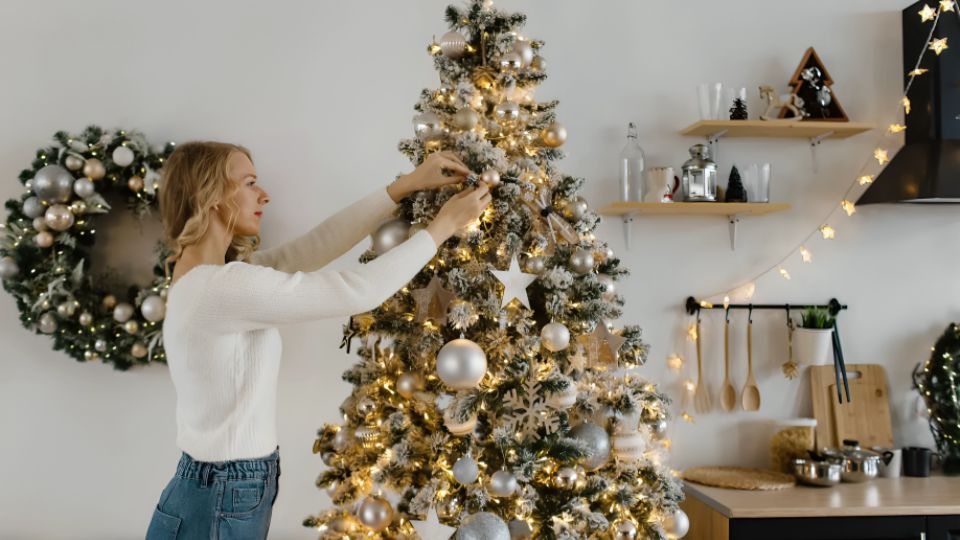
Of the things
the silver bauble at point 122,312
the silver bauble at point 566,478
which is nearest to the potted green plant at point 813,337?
the silver bauble at point 566,478

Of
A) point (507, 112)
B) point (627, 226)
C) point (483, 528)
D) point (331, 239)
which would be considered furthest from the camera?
point (627, 226)

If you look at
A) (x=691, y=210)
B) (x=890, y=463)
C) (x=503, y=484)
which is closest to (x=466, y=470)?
(x=503, y=484)

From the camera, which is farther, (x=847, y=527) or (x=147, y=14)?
(x=147, y=14)

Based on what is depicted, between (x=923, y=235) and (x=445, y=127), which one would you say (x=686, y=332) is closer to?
(x=923, y=235)

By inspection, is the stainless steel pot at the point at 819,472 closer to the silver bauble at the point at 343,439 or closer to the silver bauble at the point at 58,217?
the silver bauble at the point at 343,439

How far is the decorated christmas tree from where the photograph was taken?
1.46m

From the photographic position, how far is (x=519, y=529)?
144cm

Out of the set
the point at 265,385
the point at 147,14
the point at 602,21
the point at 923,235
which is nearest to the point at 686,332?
the point at 923,235

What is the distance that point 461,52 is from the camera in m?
1.62

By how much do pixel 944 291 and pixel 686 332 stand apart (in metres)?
0.99

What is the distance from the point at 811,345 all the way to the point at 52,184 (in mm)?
2503

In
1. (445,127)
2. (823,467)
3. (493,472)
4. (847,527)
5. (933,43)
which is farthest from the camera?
(933,43)

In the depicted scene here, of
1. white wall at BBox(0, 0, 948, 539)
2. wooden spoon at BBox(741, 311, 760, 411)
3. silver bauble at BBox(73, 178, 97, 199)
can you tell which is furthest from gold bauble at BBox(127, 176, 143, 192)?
wooden spoon at BBox(741, 311, 760, 411)

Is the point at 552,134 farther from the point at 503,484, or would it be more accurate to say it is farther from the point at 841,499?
the point at 841,499
